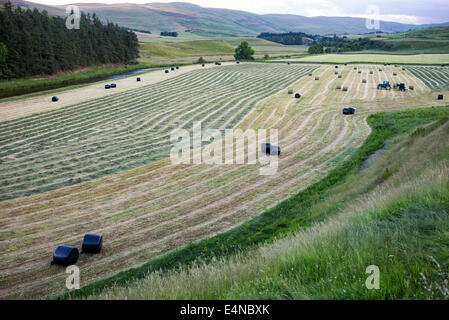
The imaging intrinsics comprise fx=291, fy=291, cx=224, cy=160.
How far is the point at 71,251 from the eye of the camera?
35.7ft

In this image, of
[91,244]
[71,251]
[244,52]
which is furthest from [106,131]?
[244,52]

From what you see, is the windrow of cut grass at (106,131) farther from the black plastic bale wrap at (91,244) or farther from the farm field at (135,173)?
the black plastic bale wrap at (91,244)

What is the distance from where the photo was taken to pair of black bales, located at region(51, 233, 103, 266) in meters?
10.8

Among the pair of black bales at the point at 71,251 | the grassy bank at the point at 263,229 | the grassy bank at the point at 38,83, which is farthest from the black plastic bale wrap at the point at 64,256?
the grassy bank at the point at 38,83

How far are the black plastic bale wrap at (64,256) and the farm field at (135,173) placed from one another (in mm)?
361

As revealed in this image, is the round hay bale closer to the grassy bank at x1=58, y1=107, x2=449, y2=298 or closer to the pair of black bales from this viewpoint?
the pair of black bales

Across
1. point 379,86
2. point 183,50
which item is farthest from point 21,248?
point 183,50

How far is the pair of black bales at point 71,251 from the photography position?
10797mm

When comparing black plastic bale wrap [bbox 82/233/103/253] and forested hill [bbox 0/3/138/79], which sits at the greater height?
forested hill [bbox 0/3/138/79]

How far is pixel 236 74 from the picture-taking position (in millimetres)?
65188

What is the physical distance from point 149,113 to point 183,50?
108m

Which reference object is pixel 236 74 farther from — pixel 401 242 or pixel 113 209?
pixel 401 242

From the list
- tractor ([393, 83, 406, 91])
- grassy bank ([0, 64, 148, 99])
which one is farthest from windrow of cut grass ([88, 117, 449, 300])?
grassy bank ([0, 64, 148, 99])

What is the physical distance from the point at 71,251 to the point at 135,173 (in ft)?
28.9
